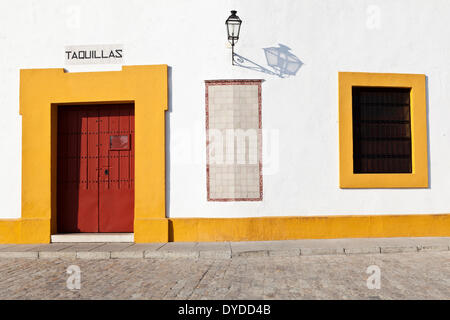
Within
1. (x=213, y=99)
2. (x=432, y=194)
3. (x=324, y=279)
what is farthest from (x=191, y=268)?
(x=432, y=194)

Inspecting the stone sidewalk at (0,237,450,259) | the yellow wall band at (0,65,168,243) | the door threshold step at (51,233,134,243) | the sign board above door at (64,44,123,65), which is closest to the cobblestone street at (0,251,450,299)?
the stone sidewalk at (0,237,450,259)

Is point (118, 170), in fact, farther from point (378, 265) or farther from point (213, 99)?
point (378, 265)

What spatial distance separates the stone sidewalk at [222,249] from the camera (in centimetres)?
615

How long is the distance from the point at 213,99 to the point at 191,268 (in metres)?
3.46

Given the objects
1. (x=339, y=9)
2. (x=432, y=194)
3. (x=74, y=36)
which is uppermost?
(x=339, y=9)

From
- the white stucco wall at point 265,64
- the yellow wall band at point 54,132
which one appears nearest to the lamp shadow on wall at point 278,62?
the white stucco wall at point 265,64

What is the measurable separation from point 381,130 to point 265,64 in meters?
2.87

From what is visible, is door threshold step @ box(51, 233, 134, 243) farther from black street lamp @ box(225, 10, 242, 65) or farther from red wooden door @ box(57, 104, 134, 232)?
black street lamp @ box(225, 10, 242, 65)

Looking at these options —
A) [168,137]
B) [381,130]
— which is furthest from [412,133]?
[168,137]

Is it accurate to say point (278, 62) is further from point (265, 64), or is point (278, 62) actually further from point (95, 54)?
point (95, 54)

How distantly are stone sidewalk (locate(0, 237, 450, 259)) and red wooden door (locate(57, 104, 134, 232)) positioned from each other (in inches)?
34.0

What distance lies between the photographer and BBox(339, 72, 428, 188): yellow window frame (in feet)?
24.0

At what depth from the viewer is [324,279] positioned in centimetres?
472

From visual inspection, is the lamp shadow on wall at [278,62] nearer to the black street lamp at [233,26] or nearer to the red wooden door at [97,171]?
the black street lamp at [233,26]
